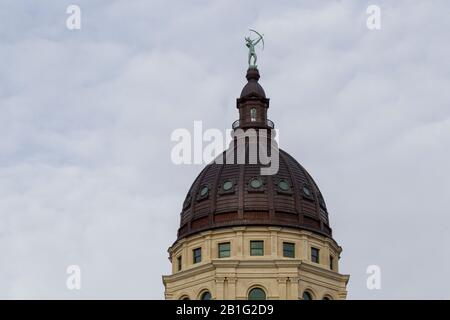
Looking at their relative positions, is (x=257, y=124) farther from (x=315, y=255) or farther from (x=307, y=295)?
(x=307, y=295)

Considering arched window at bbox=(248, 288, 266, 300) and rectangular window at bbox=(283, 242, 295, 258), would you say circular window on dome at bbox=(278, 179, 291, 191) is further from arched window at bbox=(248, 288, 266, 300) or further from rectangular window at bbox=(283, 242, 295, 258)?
arched window at bbox=(248, 288, 266, 300)

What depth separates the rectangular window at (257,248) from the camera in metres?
105

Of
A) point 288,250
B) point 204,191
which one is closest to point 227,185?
point 204,191

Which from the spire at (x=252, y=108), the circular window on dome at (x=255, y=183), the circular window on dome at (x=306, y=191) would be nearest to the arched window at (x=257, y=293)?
the circular window on dome at (x=255, y=183)

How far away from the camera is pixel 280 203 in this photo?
4232 inches

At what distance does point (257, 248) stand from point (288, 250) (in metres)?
2.82

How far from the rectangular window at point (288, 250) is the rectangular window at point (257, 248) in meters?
2.07

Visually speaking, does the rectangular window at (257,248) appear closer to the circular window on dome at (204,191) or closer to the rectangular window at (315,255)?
the rectangular window at (315,255)

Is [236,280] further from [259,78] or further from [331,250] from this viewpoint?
[259,78]

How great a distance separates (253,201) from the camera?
107312mm

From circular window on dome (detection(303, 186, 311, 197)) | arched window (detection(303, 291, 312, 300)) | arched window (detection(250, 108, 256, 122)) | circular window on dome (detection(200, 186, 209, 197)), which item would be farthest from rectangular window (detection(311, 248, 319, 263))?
arched window (detection(250, 108, 256, 122))

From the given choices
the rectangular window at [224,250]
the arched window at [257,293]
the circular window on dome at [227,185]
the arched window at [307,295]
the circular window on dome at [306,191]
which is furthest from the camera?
the circular window on dome at [306,191]

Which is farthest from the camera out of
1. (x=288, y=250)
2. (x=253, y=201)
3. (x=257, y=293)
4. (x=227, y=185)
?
(x=227, y=185)
